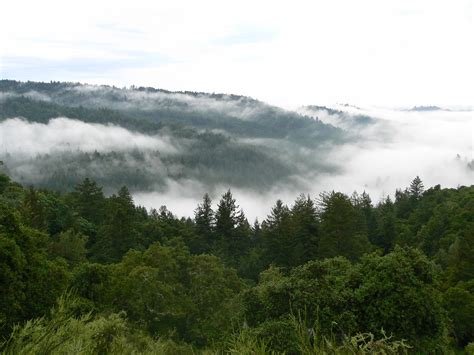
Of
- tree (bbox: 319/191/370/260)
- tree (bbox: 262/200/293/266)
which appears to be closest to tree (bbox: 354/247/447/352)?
tree (bbox: 319/191/370/260)

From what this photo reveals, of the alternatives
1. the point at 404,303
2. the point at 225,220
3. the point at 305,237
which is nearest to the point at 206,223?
the point at 225,220

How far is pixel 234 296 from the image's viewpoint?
2720 cm

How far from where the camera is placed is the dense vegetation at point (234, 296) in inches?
285

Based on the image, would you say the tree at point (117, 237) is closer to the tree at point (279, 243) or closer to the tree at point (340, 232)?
the tree at point (279, 243)

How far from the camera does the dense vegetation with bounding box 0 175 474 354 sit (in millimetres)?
7234

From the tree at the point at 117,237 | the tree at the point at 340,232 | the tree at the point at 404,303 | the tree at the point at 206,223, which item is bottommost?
the tree at the point at 206,223

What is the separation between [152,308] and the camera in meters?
24.8

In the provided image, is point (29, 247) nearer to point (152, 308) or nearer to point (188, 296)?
point (152, 308)

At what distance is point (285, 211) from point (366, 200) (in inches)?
1213

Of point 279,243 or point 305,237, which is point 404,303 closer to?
point 305,237

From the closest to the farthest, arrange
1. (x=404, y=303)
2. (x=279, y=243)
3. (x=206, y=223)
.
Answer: (x=404, y=303)
(x=279, y=243)
(x=206, y=223)

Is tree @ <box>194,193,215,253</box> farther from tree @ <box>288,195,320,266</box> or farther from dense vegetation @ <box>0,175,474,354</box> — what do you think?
tree @ <box>288,195,320,266</box>

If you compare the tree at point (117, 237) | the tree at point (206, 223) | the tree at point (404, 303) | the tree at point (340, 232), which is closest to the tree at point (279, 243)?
the tree at point (340, 232)

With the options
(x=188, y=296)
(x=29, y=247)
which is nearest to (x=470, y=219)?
(x=188, y=296)
